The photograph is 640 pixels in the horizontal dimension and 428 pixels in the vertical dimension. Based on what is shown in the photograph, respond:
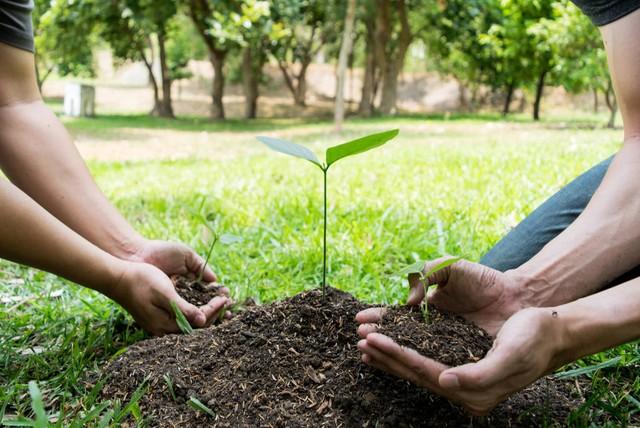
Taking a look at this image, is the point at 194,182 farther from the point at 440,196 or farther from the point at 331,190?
the point at 440,196

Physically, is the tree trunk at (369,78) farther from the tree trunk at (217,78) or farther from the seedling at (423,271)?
the seedling at (423,271)

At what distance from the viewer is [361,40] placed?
2492 centimetres

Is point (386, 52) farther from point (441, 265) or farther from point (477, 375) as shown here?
point (477, 375)

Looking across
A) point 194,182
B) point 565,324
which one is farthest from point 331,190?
point 565,324

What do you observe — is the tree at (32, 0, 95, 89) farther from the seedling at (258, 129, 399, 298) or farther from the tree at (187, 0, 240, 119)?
the seedling at (258, 129, 399, 298)

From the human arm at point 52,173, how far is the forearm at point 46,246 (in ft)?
0.89

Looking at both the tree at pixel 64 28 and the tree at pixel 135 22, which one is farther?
the tree at pixel 135 22

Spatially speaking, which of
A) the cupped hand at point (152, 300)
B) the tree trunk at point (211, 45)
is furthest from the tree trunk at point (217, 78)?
the cupped hand at point (152, 300)

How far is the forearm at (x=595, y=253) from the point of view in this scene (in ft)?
4.86

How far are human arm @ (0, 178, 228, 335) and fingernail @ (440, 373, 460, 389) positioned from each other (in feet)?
2.57

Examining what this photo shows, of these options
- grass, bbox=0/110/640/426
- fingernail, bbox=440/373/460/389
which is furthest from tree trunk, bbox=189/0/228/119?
→ fingernail, bbox=440/373/460/389

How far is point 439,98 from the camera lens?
25.5m

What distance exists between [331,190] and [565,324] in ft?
8.06

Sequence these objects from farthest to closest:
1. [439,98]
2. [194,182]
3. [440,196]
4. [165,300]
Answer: [439,98], [194,182], [440,196], [165,300]
